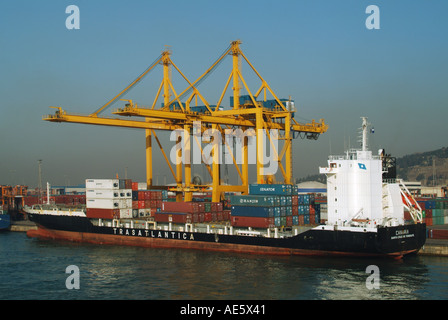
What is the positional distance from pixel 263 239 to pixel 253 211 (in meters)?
2.51

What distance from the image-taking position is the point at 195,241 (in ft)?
135

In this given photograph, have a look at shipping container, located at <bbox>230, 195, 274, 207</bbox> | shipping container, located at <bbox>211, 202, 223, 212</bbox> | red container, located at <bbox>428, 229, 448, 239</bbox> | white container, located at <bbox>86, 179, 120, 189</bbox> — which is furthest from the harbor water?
white container, located at <bbox>86, 179, 120, 189</bbox>

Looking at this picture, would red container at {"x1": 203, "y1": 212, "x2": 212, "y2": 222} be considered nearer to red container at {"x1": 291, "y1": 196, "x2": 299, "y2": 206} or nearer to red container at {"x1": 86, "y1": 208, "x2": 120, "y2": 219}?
red container at {"x1": 291, "y1": 196, "x2": 299, "y2": 206}

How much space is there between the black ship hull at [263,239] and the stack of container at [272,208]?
58.8 inches

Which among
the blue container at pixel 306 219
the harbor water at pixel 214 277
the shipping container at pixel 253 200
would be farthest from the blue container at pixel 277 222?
the blue container at pixel 306 219

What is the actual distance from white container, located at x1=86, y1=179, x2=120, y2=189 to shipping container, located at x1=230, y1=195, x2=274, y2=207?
1388cm

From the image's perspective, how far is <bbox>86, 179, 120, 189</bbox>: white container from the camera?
46.8m

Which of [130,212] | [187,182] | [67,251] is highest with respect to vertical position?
[187,182]

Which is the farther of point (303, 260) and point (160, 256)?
point (160, 256)
